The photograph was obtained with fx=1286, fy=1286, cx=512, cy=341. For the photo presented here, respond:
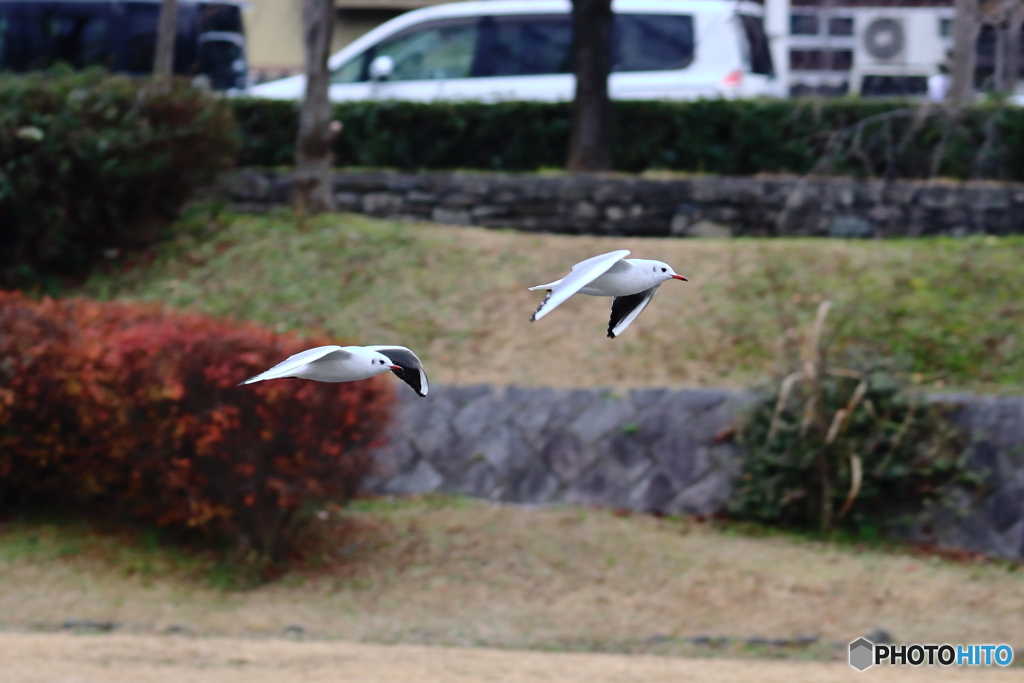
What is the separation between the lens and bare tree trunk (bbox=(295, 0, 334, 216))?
486 inches

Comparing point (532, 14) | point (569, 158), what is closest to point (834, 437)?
A: point (569, 158)

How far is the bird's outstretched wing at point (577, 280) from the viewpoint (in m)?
2.26

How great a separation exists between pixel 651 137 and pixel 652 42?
222cm

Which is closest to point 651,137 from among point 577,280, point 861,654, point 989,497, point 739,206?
point 739,206

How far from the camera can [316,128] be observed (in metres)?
12.4

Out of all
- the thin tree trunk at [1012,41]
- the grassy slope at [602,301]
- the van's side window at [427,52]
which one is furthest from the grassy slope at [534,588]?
the van's side window at [427,52]

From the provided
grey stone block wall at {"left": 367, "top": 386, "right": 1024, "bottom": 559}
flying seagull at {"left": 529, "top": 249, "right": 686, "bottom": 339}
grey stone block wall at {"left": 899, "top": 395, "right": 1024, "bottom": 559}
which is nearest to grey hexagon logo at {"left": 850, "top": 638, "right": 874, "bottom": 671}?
grey stone block wall at {"left": 899, "top": 395, "right": 1024, "bottom": 559}

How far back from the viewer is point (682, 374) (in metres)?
10.0

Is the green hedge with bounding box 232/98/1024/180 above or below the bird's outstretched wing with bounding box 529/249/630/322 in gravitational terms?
above

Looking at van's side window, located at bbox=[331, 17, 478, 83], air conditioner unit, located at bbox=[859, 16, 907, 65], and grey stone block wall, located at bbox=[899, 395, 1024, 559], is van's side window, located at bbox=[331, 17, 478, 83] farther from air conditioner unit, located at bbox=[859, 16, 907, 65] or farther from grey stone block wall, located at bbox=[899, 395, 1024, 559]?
air conditioner unit, located at bbox=[859, 16, 907, 65]

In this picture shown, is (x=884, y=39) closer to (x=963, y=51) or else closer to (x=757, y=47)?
(x=757, y=47)

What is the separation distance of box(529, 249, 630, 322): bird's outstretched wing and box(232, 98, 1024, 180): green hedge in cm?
1090

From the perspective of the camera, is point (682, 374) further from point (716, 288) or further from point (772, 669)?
point (772, 669)

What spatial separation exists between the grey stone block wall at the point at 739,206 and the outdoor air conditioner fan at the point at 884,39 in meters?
10.3
